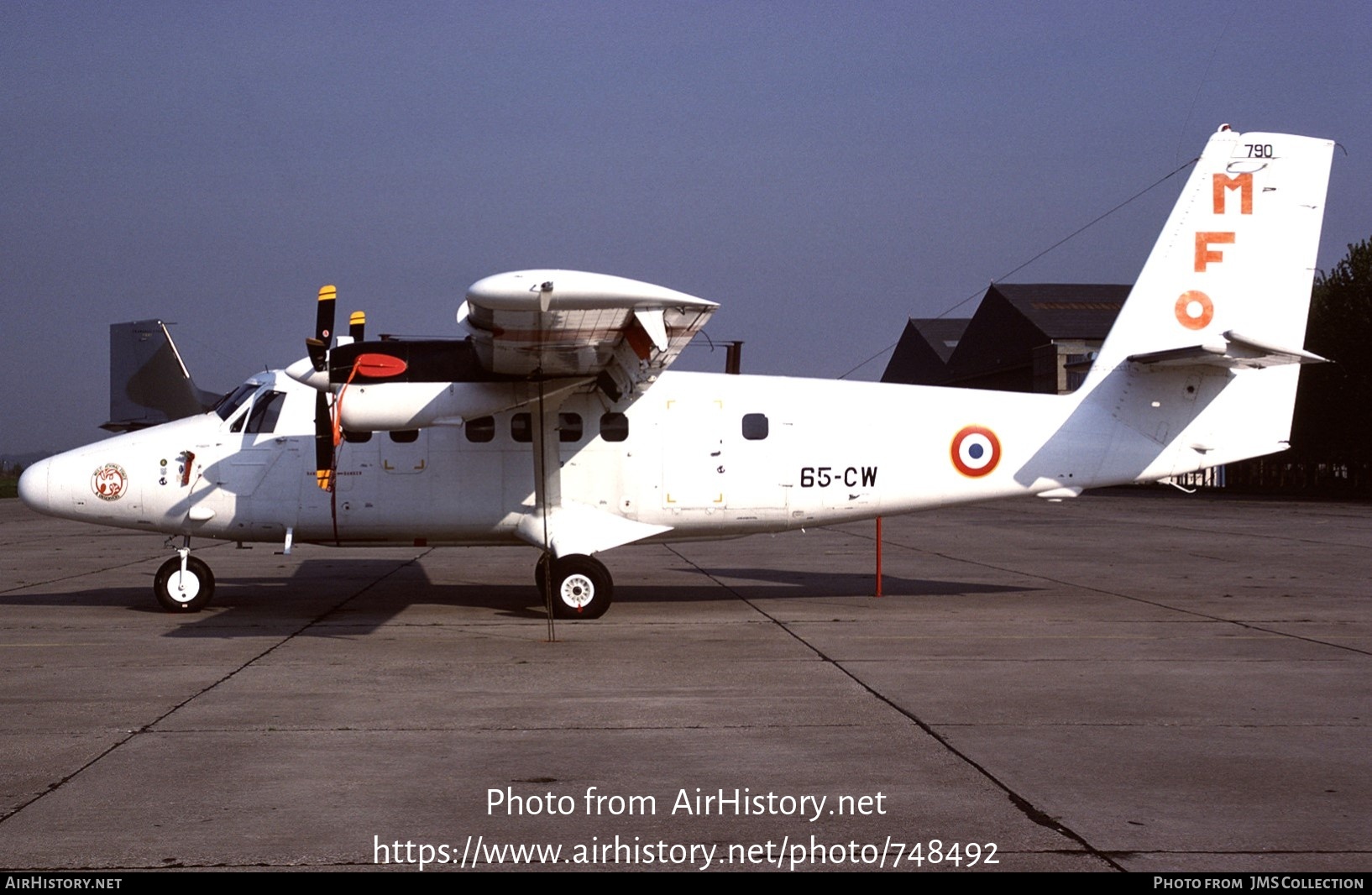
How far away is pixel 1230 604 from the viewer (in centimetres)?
1506

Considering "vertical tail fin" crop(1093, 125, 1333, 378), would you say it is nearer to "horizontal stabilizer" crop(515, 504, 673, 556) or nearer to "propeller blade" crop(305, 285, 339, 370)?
"horizontal stabilizer" crop(515, 504, 673, 556)

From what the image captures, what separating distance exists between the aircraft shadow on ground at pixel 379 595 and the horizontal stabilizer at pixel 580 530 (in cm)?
95

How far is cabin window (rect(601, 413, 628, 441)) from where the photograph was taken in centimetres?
1424

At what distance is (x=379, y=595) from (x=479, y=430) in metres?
3.73

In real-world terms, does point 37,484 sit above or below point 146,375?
below

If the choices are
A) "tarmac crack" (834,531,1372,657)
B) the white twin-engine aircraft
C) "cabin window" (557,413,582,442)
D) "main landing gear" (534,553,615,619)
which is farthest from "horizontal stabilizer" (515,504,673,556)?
"tarmac crack" (834,531,1372,657)

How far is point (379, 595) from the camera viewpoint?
1652 centimetres

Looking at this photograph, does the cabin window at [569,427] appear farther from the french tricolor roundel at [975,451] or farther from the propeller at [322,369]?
the french tricolor roundel at [975,451]

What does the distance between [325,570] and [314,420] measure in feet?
23.3

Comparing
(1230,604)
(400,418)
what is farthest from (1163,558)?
(400,418)

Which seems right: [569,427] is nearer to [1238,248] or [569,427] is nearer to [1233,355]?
[1233,355]

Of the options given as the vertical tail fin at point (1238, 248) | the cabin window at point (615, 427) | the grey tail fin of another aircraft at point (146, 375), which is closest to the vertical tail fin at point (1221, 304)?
the vertical tail fin at point (1238, 248)

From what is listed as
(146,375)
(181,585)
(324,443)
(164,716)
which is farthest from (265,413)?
(146,375)

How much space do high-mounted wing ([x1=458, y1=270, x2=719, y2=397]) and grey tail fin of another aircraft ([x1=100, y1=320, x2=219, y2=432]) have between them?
3183 cm
